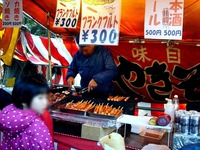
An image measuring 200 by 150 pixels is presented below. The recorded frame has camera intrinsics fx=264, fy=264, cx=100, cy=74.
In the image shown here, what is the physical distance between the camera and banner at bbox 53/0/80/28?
4562 millimetres

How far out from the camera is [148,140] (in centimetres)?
324

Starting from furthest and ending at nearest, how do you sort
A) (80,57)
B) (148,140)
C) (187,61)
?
(187,61) → (80,57) → (148,140)

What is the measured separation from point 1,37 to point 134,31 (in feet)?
12.4

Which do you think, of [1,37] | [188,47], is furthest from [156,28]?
[1,37]

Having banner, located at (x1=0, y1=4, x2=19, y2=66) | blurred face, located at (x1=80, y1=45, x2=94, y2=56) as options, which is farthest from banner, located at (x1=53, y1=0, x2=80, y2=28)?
banner, located at (x1=0, y1=4, x2=19, y2=66)

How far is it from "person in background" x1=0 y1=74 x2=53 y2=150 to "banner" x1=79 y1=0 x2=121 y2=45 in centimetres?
204

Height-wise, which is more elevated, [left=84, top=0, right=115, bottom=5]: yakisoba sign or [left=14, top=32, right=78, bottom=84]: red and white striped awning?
[left=84, top=0, right=115, bottom=5]: yakisoba sign

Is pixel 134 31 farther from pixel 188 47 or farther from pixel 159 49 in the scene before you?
pixel 188 47

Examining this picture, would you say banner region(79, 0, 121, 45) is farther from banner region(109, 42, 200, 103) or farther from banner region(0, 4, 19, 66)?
banner region(0, 4, 19, 66)

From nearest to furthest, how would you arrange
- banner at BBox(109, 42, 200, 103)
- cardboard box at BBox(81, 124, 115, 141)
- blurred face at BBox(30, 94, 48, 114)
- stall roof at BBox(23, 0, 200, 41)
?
blurred face at BBox(30, 94, 48, 114)
cardboard box at BBox(81, 124, 115, 141)
stall roof at BBox(23, 0, 200, 41)
banner at BBox(109, 42, 200, 103)

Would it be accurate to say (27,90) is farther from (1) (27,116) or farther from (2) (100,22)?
(2) (100,22)

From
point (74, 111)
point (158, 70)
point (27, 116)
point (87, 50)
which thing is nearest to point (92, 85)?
point (87, 50)

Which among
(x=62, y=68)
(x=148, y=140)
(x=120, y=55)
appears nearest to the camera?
(x=148, y=140)

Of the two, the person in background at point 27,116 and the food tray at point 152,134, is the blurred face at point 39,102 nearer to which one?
the person in background at point 27,116
